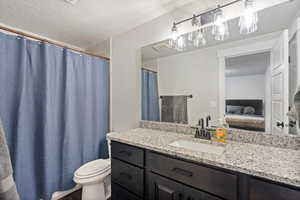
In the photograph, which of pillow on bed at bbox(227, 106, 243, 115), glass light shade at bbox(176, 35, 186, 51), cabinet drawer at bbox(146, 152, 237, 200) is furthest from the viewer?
glass light shade at bbox(176, 35, 186, 51)

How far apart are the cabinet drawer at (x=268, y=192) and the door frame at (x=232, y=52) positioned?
0.67 meters

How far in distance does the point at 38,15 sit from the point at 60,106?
1026 mm

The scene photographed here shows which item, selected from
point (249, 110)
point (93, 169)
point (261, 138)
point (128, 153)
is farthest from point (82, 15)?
point (261, 138)

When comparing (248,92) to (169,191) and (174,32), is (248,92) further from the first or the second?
(169,191)

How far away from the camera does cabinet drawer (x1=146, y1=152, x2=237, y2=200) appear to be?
2.48ft

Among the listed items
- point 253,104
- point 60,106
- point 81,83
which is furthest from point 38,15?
point 253,104

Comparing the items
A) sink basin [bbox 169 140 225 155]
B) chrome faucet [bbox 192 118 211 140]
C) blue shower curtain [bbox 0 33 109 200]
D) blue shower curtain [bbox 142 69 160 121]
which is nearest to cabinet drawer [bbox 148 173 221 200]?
sink basin [bbox 169 140 225 155]

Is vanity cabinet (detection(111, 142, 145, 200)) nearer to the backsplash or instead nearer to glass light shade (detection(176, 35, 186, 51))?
the backsplash

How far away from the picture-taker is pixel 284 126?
1.04m

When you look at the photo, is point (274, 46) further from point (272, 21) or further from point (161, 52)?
point (161, 52)

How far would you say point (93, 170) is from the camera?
1502mm

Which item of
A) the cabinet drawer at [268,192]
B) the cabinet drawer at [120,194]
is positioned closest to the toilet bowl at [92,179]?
the cabinet drawer at [120,194]

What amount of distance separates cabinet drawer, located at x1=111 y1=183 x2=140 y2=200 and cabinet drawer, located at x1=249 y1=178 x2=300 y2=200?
0.82 m

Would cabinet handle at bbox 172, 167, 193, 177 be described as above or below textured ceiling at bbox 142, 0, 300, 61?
below
